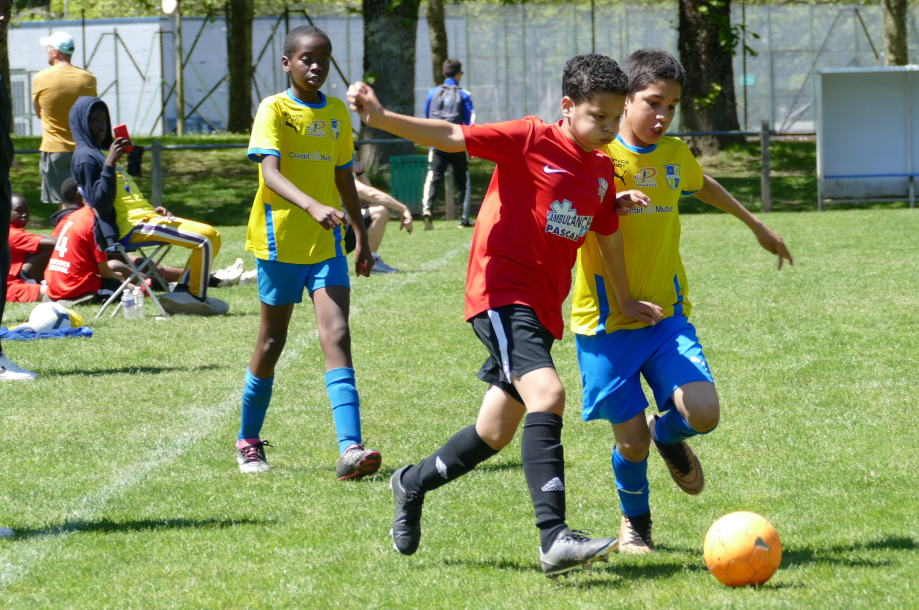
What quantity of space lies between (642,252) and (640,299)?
180mm

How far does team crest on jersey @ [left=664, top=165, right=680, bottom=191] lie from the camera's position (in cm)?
431


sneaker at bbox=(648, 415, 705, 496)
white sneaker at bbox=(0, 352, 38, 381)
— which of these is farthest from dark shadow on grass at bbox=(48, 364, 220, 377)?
sneaker at bbox=(648, 415, 705, 496)

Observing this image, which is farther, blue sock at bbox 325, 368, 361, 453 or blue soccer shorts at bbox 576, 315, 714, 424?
blue sock at bbox 325, 368, 361, 453

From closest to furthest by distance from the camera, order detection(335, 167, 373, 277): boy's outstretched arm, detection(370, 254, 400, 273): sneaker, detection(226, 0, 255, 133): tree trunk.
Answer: detection(335, 167, 373, 277): boy's outstretched arm, detection(370, 254, 400, 273): sneaker, detection(226, 0, 255, 133): tree trunk

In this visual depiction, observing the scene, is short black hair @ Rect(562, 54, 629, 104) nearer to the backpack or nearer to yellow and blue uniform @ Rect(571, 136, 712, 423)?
yellow and blue uniform @ Rect(571, 136, 712, 423)

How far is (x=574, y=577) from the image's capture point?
150 inches

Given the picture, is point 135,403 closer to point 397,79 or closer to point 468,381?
point 468,381

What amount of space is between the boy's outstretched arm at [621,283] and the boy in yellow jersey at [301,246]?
62.6 inches

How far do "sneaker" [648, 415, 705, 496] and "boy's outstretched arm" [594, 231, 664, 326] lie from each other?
0.47 meters

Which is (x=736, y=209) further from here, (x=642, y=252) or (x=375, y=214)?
(x=375, y=214)

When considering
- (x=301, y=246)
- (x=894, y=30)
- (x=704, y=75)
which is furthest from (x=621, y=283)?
(x=894, y=30)

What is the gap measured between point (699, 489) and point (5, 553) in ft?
8.73

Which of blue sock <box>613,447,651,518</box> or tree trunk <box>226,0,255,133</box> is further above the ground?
tree trunk <box>226,0,255,133</box>

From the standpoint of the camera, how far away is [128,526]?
4555mm
